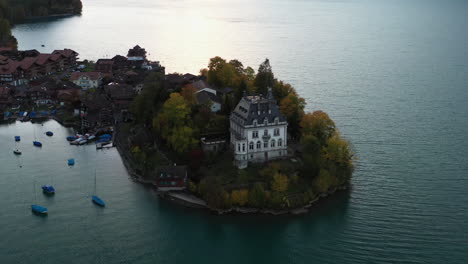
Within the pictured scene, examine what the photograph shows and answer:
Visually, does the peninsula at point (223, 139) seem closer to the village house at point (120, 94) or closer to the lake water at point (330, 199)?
the village house at point (120, 94)

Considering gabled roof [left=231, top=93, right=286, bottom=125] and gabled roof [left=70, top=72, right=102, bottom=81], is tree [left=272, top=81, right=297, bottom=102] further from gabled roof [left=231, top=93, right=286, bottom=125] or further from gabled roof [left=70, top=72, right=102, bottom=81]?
gabled roof [left=70, top=72, right=102, bottom=81]

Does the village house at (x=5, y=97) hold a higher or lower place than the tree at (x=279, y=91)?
lower

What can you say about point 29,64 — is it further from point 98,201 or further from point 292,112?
point 292,112

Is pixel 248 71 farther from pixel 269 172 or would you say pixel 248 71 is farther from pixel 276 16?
pixel 276 16

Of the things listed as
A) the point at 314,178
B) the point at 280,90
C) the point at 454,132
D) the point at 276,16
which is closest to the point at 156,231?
the point at 314,178

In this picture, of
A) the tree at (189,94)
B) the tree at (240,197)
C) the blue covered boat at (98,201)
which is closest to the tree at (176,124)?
the tree at (189,94)

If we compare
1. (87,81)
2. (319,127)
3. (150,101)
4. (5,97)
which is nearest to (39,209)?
(150,101)

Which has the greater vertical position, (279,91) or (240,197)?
(279,91)
